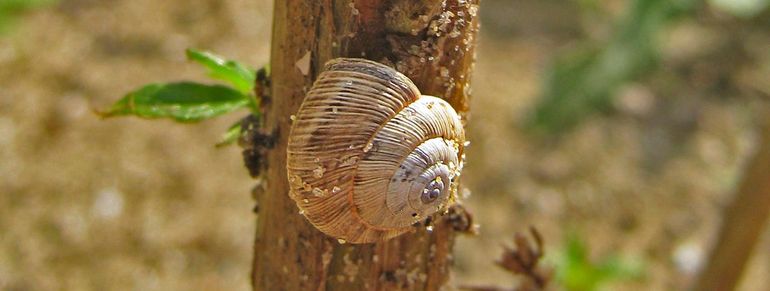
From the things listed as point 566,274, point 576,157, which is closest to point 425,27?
point 566,274

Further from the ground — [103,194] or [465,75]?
[465,75]

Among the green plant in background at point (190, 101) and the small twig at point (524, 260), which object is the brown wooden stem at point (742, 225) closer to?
the small twig at point (524, 260)

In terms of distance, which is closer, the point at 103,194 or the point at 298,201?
the point at 298,201

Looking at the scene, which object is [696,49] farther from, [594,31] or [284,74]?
[284,74]

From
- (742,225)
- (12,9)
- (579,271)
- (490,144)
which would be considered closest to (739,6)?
(490,144)

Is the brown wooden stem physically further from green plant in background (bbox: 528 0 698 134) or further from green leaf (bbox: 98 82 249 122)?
green plant in background (bbox: 528 0 698 134)

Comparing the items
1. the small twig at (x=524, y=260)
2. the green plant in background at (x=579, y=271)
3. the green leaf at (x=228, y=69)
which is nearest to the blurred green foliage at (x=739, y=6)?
the green plant in background at (x=579, y=271)
